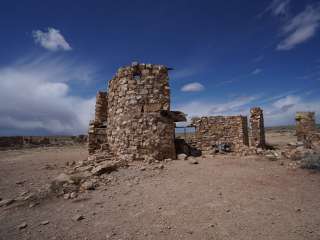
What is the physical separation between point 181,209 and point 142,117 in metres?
5.09

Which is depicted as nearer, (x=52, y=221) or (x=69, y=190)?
(x=52, y=221)

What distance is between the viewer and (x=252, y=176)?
242 inches

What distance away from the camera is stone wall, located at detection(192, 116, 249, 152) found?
15000 mm

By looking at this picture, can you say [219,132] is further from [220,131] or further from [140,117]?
[140,117]

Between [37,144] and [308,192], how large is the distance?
95.9ft

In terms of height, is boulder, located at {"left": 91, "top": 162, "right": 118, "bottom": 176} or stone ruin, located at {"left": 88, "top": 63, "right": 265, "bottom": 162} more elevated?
stone ruin, located at {"left": 88, "top": 63, "right": 265, "bottom": 162}

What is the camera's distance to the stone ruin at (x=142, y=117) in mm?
8477

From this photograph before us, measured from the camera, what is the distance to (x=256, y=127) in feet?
52.1

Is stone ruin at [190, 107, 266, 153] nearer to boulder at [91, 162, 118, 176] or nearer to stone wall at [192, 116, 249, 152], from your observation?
stone wall at [192, 116, 249, 152]

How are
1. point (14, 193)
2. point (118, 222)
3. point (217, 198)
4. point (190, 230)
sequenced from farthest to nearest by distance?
point (14, 193) < point (217, 198) < point (118, 222) < point (190, 230)

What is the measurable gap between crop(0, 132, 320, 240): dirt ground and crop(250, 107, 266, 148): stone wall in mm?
9716

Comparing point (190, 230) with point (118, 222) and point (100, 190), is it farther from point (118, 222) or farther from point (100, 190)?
point (100, 190)

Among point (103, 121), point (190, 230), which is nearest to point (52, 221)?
point (190, 230)

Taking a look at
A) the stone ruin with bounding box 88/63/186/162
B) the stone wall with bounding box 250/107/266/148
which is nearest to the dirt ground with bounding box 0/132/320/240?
the stone ruin with bounding box 88/63/186/162
